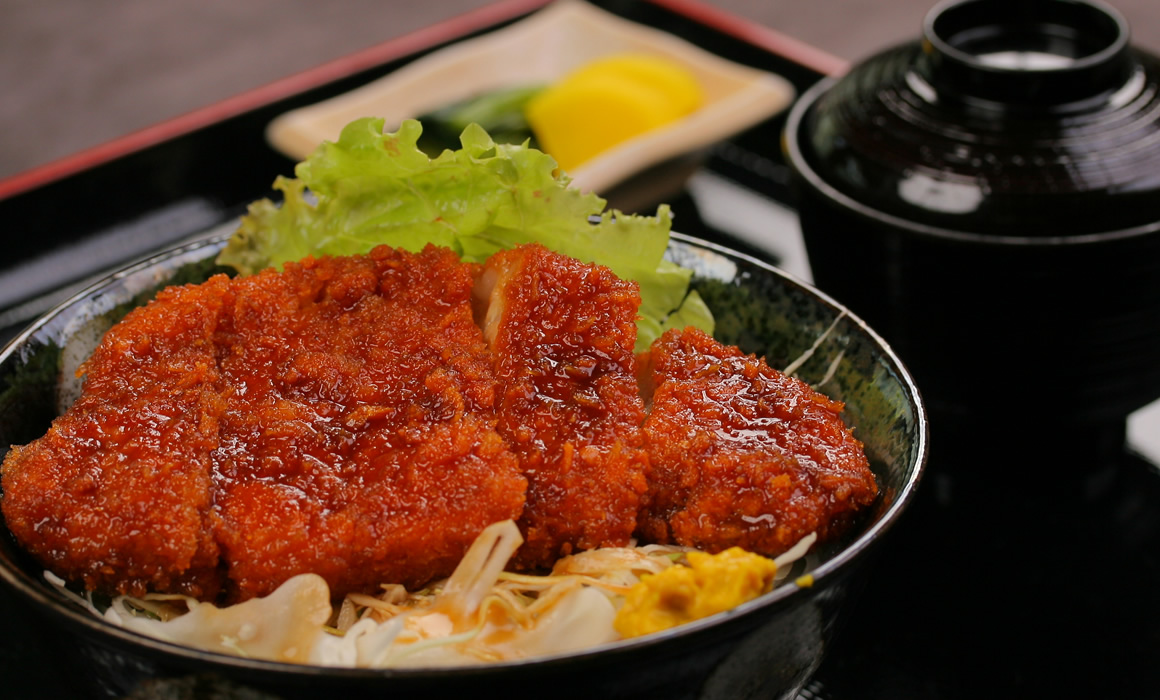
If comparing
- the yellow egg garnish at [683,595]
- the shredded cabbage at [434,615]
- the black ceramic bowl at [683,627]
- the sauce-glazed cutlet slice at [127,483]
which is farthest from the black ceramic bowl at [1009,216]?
the sauce-glazed cutlet slice at [127,483]

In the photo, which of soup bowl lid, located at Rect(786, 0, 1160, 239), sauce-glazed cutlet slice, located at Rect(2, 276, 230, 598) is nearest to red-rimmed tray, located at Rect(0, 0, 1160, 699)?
sauce-glazed cutlet slice, located at Rect(2, 276, 230, 598)

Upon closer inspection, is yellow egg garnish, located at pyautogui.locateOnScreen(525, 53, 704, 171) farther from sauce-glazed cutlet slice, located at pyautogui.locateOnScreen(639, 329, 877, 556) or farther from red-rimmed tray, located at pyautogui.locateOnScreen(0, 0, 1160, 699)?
sauce-glazed cutlet slice, located at pyautogui.locateOnScreen(639, 329, 877, 556)

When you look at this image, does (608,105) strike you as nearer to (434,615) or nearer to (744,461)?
(744,461)

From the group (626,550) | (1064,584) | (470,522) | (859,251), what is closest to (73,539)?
(470,522)

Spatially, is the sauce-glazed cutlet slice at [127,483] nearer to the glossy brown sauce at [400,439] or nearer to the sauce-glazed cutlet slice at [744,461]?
the glossy brown sauce at [400,439]

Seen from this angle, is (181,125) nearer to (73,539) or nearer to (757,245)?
(757,245)

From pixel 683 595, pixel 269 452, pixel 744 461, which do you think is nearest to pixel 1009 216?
pixel 744 461
